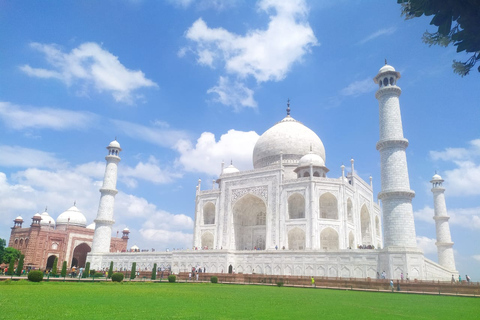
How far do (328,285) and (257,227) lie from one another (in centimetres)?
1293

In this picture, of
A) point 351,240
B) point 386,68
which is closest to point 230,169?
point 351,240

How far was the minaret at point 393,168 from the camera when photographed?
61.0ft

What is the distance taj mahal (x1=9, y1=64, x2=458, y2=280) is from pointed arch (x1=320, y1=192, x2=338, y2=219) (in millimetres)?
78

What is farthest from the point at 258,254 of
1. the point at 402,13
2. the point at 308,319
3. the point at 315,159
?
the point at 402,13

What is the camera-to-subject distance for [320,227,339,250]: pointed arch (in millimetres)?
27353

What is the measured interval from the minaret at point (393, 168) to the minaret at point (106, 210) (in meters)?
22.3

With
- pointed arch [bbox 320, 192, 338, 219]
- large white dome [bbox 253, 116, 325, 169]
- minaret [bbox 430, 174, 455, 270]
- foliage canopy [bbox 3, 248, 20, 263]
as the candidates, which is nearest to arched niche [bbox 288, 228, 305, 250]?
pointed arch [bbox 320, 192, 338, 219]

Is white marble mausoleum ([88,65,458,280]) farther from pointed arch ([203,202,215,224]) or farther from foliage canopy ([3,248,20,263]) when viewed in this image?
foliage canopy ([3,248,20,263])

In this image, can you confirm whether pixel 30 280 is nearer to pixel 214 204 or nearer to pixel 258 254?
pixel 258 254

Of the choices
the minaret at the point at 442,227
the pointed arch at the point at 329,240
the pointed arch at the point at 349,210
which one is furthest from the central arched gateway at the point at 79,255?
the minaret at the point at 442,227

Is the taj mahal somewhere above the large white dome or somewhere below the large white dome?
below

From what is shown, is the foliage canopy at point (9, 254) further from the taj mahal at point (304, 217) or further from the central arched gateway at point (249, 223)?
the central arched gateway at point (249, 223)

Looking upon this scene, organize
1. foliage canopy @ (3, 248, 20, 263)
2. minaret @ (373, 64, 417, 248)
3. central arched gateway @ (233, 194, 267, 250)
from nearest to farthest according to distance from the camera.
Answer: minaret @ (373, 64, 417, 248), central arched gateway @ (233, 194, 267, 250), foliage canopy @ (3, 248, 20, 263)

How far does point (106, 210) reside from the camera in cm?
3159
